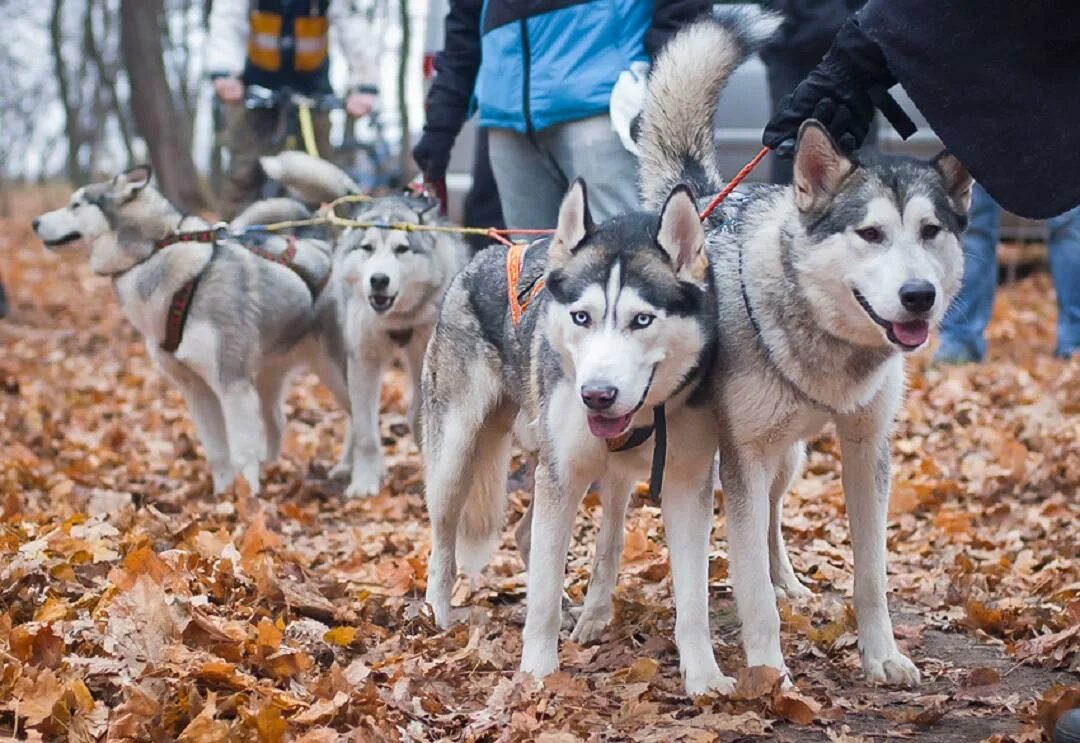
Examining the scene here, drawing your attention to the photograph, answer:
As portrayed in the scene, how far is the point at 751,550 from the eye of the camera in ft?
11.2

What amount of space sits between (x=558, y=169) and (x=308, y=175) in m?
2.46

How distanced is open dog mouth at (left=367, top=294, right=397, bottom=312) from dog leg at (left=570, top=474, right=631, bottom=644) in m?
2.56

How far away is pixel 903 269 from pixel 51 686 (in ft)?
7.16

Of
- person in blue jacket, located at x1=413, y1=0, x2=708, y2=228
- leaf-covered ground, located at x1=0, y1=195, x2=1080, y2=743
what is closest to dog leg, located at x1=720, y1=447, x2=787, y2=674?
leaf-covered ground, located at x1=0, y1=195, x2=1080, y2=743

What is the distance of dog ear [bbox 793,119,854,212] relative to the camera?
321cm

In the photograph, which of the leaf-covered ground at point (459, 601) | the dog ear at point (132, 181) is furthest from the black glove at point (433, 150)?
the dog ear at point (132, 181)

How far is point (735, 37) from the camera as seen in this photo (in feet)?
12.5

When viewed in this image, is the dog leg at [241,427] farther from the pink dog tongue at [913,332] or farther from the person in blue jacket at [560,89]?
the pink dog tongue at [913,332]

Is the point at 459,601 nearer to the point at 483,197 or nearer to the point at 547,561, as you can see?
the point at 547,561

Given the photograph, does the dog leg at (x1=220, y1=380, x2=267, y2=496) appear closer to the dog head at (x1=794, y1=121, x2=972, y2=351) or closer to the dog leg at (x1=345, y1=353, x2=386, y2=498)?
the dog leg at (x1=345, y1=353, x2=386, y2=498)

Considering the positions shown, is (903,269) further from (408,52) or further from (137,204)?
(408,52)

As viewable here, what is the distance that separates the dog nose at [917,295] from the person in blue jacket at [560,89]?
1.85 m

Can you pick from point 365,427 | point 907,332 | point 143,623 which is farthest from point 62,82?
point 907,332

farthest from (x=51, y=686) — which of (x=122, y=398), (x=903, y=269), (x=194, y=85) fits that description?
(x=194, y=85)
